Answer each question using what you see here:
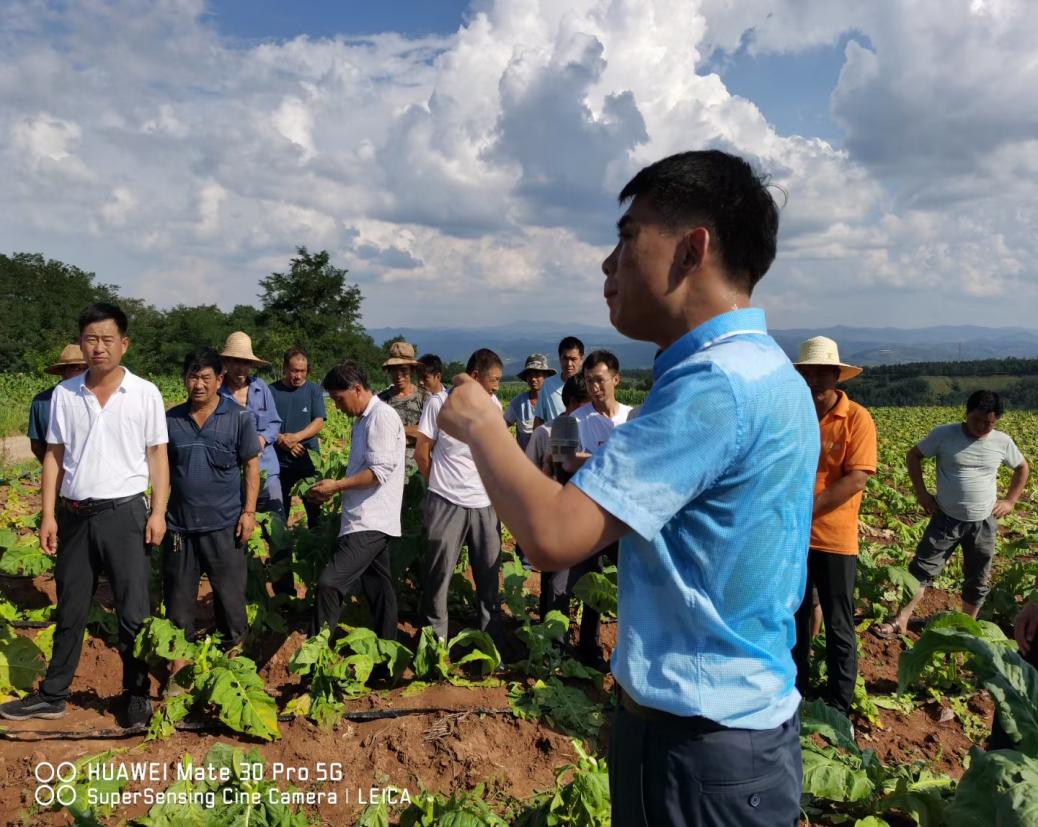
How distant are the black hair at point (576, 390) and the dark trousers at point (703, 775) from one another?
13.0 feet

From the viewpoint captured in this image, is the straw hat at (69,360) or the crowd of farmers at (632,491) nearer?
the crowd of farmers at (632,491)

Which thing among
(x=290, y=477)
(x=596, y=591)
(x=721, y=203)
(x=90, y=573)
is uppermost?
(x=721, y=203)

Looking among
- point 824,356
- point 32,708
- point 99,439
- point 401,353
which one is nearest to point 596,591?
point 824,356

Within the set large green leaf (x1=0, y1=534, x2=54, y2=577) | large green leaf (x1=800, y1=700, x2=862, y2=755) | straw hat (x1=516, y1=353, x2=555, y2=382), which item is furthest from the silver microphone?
straw hat (x1=516, y1=353, x2=555, y2=382)

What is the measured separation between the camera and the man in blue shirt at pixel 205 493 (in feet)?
15.1

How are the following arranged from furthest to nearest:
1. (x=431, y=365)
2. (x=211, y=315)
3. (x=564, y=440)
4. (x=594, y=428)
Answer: (x=211, y=315) → (x=431, y=365) → (x=594, y=428) → (x=564, y=440)

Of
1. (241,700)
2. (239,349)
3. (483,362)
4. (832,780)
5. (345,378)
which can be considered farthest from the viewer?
(239,349)

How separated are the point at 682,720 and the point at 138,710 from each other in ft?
13.3

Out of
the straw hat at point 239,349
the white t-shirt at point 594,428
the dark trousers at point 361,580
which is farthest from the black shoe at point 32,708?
the white t-shirt at point 594,428

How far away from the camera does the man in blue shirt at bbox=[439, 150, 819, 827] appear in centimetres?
118

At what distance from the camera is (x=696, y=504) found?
1.25 m

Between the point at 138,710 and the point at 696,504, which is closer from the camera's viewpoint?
the point at 696,504

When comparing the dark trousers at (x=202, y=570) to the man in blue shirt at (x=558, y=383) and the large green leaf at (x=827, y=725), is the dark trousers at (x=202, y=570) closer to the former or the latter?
the man in blue shirt at (x=558, y=383)

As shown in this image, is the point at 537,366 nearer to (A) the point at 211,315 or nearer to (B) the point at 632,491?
(B) the point at 632,491
